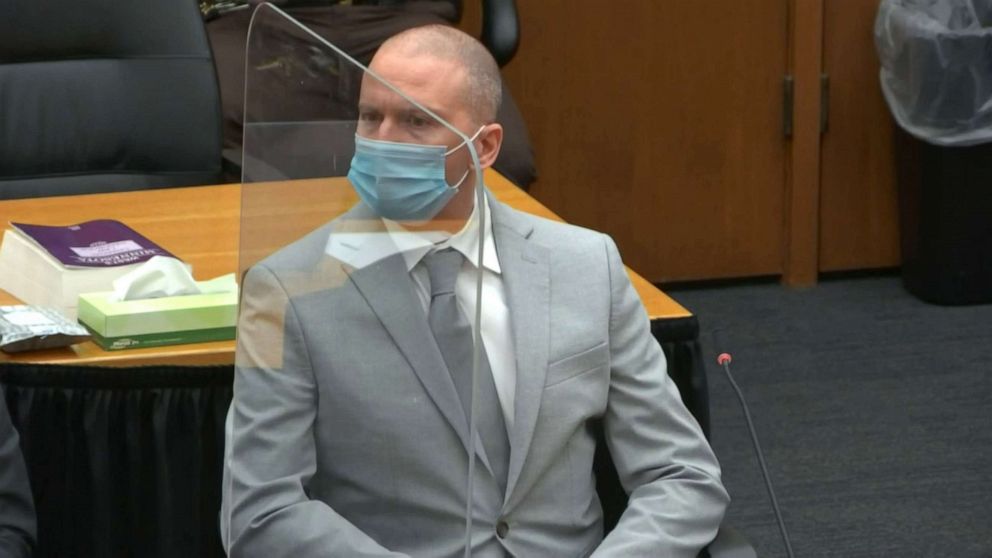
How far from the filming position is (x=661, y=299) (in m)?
2.17

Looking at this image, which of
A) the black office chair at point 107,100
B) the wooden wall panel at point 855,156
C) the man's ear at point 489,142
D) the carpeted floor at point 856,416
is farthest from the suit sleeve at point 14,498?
the wooden wall panel at point 855,156

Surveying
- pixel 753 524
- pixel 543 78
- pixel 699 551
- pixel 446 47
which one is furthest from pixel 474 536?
pixel 543 78

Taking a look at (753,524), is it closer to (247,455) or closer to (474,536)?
(474,536)

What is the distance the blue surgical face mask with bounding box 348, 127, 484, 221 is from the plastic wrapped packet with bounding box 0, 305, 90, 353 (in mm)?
821

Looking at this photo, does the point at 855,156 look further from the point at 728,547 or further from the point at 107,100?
the point at 728,547

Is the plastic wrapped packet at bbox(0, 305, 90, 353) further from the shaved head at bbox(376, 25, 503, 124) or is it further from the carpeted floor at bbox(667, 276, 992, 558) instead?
the carpeted floor at bbox(667, 276, 992, 558)

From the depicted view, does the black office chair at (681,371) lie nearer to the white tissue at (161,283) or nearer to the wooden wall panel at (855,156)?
the white tissue at (161,283)

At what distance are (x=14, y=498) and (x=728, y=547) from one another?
0.75m

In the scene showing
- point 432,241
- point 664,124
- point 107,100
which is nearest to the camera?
point 432,241

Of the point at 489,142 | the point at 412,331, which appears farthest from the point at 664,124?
Answer: the point at 412,331

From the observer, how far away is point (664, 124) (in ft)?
14.3

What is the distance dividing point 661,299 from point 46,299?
2.72 ft

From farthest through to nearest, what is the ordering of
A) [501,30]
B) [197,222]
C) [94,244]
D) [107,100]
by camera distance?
[501,30] < [107,100] < [197,222] < [94,244]

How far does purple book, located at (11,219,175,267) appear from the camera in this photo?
2.17 m
